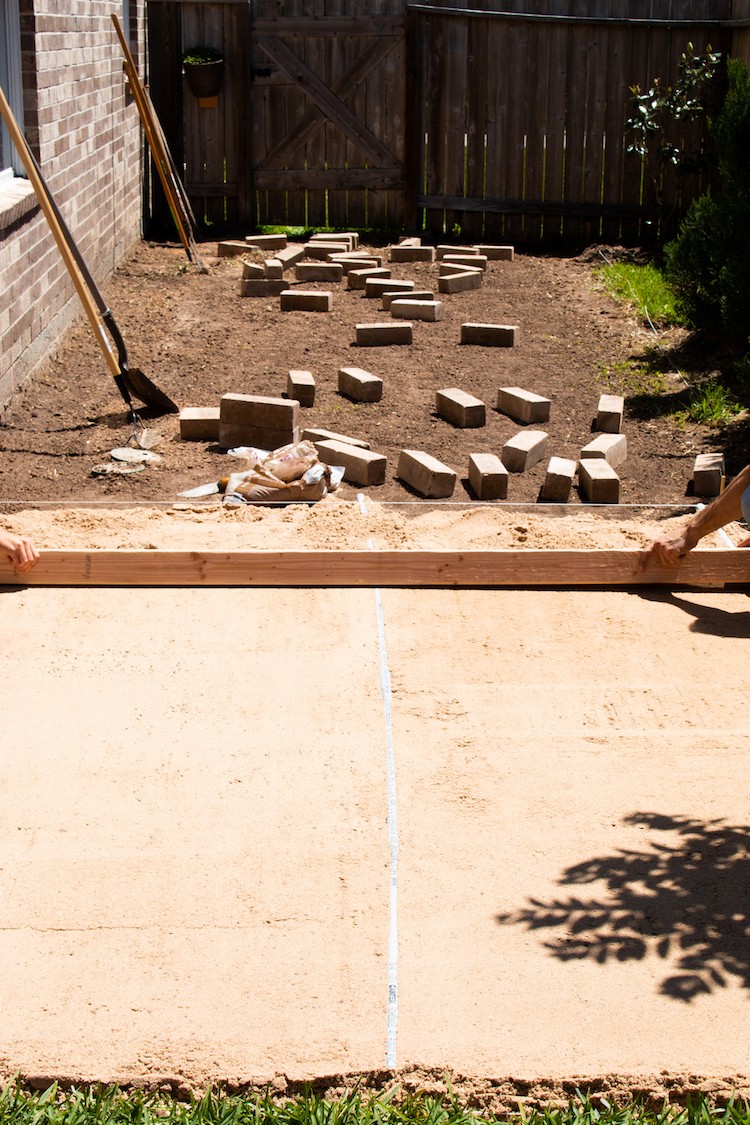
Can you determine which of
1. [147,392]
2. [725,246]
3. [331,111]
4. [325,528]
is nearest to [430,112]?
[331,111]

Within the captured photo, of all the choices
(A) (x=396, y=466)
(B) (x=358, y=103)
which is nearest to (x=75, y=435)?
(A) (x=396, y=466)

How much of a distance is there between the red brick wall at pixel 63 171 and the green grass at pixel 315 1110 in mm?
6277


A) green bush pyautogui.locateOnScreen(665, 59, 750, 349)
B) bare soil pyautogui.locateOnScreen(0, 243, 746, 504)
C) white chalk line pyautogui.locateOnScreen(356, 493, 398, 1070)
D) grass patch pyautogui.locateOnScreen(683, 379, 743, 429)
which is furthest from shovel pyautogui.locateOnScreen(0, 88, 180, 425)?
green bush pyautogui.locateOnScreen(665, 59, 750, 349)

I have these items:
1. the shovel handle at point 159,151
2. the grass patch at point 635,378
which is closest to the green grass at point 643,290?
the grass patch at point 635,378

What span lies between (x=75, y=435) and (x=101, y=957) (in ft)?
18.0

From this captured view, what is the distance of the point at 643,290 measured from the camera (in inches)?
497

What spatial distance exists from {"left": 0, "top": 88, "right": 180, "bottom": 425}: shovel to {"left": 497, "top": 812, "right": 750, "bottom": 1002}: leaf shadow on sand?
5147mm

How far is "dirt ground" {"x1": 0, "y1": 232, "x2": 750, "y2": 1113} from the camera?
3281 millimetres

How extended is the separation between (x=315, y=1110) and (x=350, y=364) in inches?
303

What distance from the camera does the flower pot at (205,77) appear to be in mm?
15195

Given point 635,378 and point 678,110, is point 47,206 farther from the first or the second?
point 678,110

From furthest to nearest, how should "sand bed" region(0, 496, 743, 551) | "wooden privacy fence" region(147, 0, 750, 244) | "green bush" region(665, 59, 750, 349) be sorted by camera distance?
"wooden privacy fence" region(147, 0, 750, 244)
"green bush" region(665, 59, 750, 349)
"sand bed" region(0, 496, 743, 551)

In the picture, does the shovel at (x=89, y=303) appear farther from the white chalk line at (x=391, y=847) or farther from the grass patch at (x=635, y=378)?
the white chalk line at (x=391, y=847)

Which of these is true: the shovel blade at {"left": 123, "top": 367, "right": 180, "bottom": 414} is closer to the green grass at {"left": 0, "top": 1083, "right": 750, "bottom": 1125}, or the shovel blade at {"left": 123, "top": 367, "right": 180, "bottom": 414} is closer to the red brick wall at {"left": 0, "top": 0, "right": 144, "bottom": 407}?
the red brick wall at {"left": 0, "top": 0, "right": 144, "bottom": 407}
